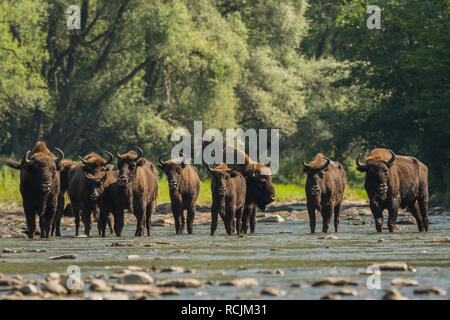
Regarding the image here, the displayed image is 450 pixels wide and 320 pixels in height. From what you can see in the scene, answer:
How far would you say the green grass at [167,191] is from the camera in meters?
39.5

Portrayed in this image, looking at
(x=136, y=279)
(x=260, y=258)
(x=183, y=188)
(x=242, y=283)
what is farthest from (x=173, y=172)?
(x=242, y=283)

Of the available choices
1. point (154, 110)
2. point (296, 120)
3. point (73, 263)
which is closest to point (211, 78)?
point (154, 110)

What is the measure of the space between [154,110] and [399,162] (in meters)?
25.0

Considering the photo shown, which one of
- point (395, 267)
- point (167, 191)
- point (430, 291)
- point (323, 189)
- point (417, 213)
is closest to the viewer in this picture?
point (430, 291)

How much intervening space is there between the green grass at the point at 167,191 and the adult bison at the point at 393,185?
357 inches

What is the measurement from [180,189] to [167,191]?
19205 millimetres

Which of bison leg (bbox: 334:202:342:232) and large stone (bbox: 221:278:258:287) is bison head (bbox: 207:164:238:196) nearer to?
bison leg (bbox: 334:202:342:232)

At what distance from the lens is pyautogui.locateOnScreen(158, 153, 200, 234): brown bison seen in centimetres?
2398

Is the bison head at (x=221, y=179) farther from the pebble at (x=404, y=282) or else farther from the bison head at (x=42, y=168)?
the pebble at (x=404, y=282)

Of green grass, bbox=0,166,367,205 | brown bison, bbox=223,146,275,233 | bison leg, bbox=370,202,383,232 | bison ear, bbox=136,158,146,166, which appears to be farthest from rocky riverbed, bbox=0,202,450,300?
green grass, bbox=0,166,367,205

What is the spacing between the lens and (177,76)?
159ft

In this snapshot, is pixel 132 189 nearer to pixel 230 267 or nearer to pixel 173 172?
pixel 173 172
